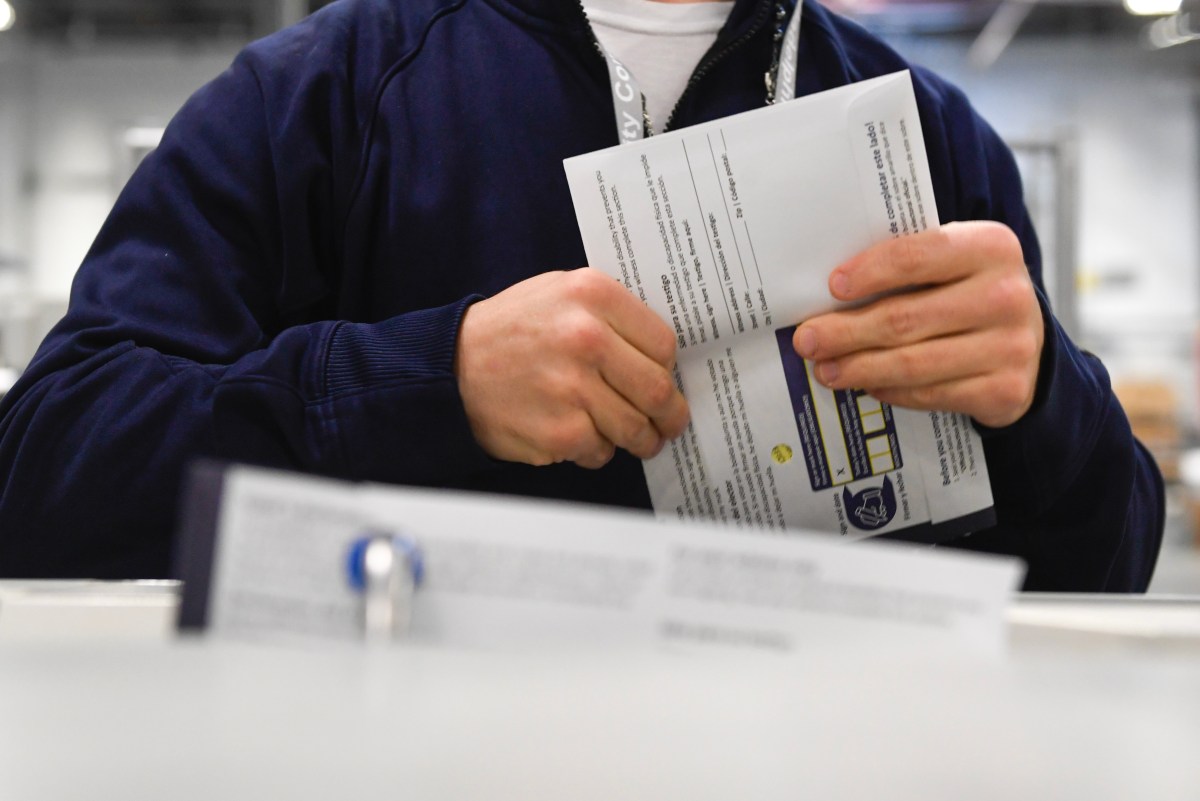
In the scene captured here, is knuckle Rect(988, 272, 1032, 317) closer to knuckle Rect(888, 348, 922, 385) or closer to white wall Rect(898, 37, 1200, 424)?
knuckle Rect(888, 348, 922, 385)

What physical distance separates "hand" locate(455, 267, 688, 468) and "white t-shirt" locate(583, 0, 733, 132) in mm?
369

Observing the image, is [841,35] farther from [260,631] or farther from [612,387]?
[260,631]

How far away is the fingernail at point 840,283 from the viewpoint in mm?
608

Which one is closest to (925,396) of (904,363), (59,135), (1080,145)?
(904,363)

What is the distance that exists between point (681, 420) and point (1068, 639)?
1.31 ft

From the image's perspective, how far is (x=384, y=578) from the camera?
0.67 feet

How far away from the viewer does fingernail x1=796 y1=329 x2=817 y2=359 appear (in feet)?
2.01

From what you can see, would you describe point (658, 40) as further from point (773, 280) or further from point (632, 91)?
point (773, 280)

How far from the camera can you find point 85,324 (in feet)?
2.43

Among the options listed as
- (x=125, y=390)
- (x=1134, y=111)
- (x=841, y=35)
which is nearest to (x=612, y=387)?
(x=125, y=390)

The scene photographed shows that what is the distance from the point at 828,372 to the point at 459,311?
223mm

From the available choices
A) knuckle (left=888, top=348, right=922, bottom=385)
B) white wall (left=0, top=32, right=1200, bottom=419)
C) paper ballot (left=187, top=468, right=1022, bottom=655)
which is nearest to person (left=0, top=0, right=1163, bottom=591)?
knuckle (left=888, top=348, right=922, bottom=385)

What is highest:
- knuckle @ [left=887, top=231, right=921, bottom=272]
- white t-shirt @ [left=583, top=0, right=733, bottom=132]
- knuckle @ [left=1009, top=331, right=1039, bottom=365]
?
white t-shirt @ [left=583, top=0, right=733, bottom=132]

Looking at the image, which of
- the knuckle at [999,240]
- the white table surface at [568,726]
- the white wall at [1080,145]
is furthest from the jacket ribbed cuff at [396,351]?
the white wall at [1080,145]
